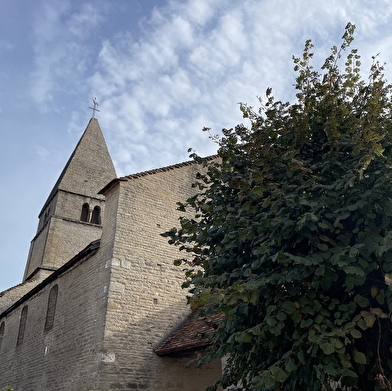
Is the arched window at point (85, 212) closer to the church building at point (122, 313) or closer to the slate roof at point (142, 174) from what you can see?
the church building at point (122, 313)

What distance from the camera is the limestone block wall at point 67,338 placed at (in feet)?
30.8

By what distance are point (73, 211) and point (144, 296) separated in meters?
14.4

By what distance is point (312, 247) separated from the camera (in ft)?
12.6

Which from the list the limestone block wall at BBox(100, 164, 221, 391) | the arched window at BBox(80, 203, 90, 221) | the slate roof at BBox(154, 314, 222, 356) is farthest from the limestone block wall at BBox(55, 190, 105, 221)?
the slate roof at BBox(154, 314, 222, 356)

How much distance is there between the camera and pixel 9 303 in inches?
750

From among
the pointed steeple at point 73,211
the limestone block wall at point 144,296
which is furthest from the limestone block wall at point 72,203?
the limestone block wall at point 144,296

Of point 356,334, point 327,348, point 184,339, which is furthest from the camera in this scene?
point 184,339

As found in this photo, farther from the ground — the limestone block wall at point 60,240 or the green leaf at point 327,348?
the limestone block wall at point 60,240

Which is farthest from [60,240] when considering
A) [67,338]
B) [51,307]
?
[67,338]

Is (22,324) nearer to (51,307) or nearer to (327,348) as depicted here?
(51,307)

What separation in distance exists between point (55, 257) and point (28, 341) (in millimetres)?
8175

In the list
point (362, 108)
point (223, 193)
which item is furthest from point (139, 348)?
point (362, 108)

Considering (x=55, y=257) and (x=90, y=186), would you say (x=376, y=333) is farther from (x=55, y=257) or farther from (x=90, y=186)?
(x=90, y=186)

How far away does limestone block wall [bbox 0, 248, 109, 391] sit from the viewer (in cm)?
938
